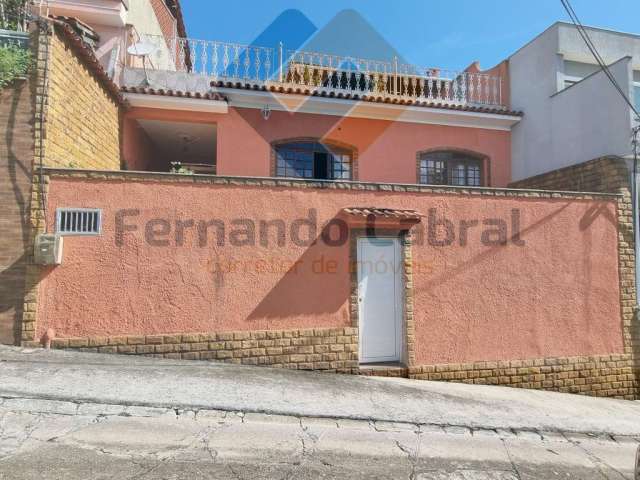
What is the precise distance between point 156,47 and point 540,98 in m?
9.77

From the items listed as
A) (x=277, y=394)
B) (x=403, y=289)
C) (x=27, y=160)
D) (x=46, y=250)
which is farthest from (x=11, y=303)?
(x=403, y=289)

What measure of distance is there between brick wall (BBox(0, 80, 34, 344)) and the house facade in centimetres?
14

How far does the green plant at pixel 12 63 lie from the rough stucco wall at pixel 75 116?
31 cm

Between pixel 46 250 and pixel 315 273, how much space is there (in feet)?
12.6

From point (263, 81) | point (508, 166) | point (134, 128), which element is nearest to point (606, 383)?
point (508, 166)

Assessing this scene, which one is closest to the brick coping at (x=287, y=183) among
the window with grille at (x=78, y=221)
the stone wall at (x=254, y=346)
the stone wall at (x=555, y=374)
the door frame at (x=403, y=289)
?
the window with grille at (x=78, y=221)

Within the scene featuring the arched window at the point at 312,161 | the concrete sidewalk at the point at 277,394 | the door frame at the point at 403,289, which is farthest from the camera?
the arched window at the point at 312,161

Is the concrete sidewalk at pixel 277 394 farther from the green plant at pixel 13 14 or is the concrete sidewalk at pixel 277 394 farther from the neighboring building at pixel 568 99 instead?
the neighboring building at pixel 568 99

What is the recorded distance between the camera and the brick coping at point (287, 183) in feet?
18.2

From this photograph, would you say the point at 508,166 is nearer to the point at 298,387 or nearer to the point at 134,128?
the point at 298,387

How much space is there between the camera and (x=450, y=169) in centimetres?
1048

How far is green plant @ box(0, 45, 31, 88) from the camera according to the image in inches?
206

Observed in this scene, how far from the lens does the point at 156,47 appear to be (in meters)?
8.77

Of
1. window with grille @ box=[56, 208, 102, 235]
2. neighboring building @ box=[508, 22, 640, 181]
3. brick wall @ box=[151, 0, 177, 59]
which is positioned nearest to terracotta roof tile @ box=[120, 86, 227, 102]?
window with grille @ box=[56, 208, 102, 235]
